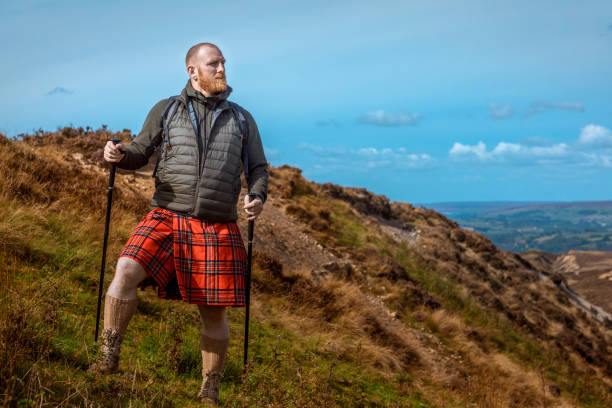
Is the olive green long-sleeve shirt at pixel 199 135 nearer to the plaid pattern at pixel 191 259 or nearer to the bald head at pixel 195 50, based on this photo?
the bald head at pixel 195 50

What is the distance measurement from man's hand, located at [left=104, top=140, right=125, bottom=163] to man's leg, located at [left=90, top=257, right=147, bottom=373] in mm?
797

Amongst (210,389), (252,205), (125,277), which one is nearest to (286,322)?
(210,389)

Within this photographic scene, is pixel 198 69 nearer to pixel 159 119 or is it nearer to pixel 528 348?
pixel 159 119

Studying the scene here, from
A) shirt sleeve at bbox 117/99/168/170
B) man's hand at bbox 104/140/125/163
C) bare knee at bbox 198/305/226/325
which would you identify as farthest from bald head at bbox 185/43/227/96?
bare knee at bbox 198/305/226/325

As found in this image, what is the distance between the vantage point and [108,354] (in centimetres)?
352

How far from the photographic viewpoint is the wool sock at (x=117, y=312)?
3.57 metres

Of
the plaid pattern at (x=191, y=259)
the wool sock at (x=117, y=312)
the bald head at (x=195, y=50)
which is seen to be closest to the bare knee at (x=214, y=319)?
the plaid pattern at (x=191, y=259)

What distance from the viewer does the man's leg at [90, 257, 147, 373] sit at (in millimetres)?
3551

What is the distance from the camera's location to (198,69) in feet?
13.2

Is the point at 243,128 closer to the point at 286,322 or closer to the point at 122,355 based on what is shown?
the point at 122,355

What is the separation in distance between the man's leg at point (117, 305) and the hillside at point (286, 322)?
0.14 metres

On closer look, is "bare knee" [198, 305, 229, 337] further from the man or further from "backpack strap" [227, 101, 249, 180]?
"backpack strap" [227, 101, 249, 180]

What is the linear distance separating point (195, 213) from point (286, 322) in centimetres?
415

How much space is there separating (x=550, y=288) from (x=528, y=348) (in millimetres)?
13470
